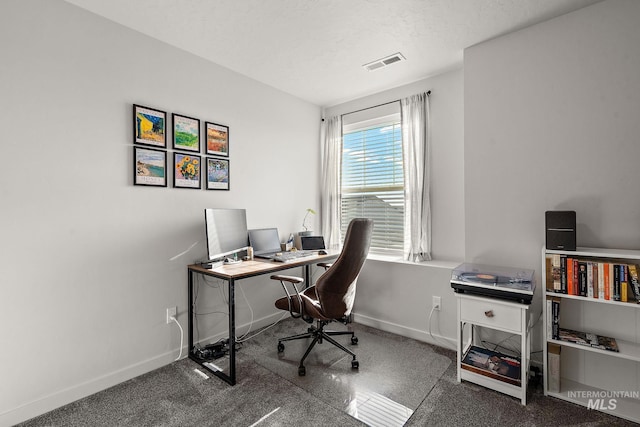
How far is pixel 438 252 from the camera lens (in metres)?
3.12

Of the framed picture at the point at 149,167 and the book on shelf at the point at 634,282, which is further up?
the framed picture at the point at 149,167

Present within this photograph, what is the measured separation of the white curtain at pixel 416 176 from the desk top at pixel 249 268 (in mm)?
1000

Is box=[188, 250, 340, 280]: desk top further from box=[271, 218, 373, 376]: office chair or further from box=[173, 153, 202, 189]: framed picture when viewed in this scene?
box=[173, 153, 202, 189]: framed picture

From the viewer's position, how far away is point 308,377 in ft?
7.50

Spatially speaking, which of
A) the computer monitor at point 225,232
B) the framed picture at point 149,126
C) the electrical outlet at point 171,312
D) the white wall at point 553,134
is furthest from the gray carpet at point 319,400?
the framed picture at point 149,126

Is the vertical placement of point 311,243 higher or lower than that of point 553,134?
lower

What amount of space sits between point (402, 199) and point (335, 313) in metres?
1.60

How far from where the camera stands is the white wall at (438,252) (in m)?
2.86

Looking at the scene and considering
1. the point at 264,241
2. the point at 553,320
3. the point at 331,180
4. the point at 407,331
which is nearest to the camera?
the point at 553,320

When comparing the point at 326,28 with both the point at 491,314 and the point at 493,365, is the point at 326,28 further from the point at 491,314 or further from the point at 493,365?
the point at 493,365

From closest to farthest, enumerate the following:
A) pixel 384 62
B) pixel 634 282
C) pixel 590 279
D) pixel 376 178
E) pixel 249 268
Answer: pixel 634 282 → pixel 590 279 → pixel 249 268 → pixel 384 62 → pixel 376 178

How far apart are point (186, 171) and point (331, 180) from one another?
1807 mm

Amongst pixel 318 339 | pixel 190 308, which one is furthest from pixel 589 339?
pixel 190 308

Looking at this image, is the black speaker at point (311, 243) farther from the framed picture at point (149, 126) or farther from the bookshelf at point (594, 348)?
the bookshelf at point (594, 348)
